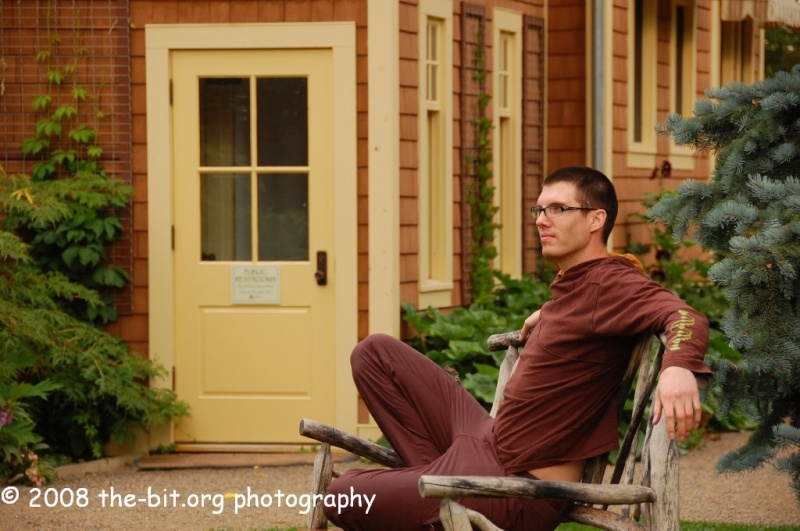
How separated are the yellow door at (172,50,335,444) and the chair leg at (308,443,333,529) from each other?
14.6 feet

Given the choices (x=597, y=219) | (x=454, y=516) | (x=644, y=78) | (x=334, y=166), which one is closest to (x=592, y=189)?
(x=597, y=219)

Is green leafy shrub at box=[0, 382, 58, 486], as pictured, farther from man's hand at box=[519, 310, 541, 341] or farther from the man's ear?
the man's ear

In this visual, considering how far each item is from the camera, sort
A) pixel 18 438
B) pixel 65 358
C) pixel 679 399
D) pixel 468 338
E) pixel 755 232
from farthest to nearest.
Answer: pixel 468 338 → pixel 65 358 → pixel 18 438 → pixel 755 232 → pixel 679 399

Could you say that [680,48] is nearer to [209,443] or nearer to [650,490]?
[209,443]

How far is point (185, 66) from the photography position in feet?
28.9

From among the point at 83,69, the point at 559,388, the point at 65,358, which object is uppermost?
the point at 83,69

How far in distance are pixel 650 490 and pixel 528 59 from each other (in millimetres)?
7616

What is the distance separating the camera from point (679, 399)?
3.52m

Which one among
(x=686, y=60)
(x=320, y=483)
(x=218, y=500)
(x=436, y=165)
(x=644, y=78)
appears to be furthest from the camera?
(x=686, y=60)

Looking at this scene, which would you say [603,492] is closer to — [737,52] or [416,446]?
[416,446]

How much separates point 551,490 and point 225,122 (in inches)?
223

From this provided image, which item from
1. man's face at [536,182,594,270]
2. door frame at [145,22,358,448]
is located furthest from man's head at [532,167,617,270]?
door frame at [145,22,358,448]

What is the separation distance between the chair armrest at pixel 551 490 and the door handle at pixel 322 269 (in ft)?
17.0

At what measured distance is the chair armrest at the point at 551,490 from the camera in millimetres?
3600
